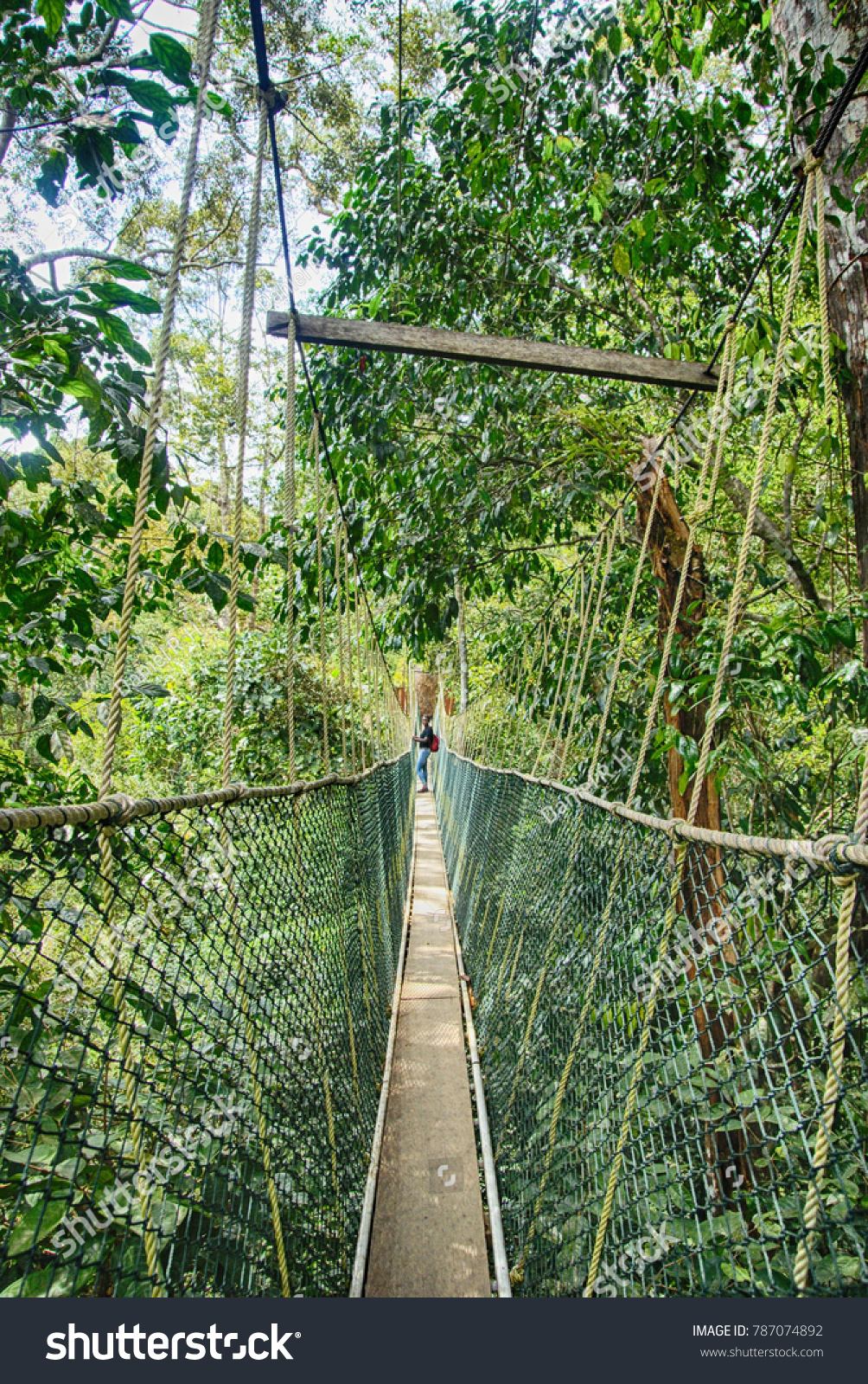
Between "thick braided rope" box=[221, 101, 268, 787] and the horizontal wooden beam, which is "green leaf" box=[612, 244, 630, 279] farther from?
"thick braided rope" box=[221, 101, 268, 787]

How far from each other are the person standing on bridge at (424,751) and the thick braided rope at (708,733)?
8146 mm

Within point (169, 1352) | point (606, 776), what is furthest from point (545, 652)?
point (169, 1352)

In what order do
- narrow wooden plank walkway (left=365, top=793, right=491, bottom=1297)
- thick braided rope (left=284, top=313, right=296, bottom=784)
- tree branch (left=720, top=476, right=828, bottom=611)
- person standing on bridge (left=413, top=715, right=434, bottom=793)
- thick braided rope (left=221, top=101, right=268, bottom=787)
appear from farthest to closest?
person standing on bridge (left=413, top=715, right=434, bottom=793)
tree branch (left=720, top=476, right=828, bottom=611)
narrow wooden plank walkway (left=365, top=793, right=491, bottom=1297)
thick braided rope (left=284, top=313, right=296, bottom=784)
thick braided rope (left=221, top=101, right=268, bottom=787)

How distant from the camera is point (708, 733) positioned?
94 centimetres

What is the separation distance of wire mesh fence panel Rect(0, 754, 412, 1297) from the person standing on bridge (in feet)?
25.0

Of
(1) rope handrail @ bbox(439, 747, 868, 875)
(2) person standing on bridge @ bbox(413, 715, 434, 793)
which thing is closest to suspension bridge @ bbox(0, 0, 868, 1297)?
(1) rope handrail @ bbox(439, 747, 868, 875)

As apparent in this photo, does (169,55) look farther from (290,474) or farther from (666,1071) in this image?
(666,1071)

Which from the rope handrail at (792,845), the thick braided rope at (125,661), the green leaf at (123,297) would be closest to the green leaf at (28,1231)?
the thick braided rope at (125,661)

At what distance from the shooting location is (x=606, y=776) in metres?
2.42

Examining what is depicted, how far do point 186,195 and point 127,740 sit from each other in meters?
5.78

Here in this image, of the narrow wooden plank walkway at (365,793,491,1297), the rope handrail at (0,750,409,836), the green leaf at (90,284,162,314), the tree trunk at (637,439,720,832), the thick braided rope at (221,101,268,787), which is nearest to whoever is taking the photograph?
the rope handrail at (0,750,409,836)

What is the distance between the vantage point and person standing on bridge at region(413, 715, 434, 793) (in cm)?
1055

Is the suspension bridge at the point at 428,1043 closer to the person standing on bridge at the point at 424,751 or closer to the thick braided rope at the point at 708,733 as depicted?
the thick braided rope at the point at 708,733

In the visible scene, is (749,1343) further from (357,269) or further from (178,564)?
(357,269)
